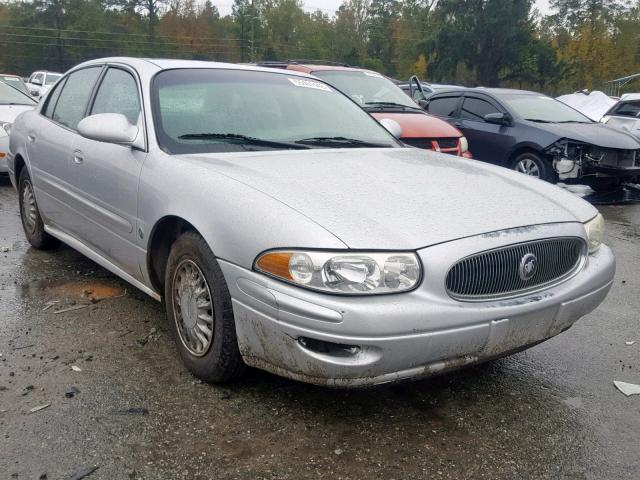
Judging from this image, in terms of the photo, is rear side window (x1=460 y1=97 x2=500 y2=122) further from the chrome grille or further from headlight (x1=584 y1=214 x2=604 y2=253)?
the chrome grille

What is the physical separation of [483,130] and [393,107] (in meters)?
1.97

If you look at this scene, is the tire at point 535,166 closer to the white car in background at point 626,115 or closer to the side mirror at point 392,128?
the white car in background at point 626,115

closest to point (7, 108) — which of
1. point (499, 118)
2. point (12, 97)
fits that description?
point (12, 97)

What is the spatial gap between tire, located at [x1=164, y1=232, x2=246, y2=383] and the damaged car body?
264 inches

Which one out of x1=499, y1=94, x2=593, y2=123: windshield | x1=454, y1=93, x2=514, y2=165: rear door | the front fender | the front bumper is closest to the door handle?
the front fender

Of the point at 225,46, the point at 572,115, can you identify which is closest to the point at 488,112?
the point at 572,115

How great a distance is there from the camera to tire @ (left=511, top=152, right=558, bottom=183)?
861 centimetres

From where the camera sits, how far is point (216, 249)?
2.77 metres

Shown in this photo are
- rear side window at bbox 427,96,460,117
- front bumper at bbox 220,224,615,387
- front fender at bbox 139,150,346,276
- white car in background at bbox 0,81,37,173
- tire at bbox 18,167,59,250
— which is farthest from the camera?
rear side window at bbox 427,96,460,117

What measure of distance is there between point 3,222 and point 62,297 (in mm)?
2647

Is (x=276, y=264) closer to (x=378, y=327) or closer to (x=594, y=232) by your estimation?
(x=378, y=327)

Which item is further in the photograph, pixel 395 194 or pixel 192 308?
pixel 192 308

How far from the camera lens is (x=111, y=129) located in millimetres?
3418

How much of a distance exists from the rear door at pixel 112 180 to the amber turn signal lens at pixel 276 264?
114cm
